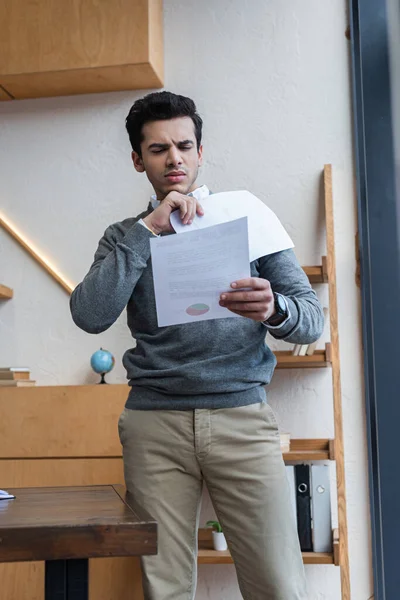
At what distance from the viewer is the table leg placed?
A: 113 cm

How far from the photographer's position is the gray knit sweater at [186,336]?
1600 mm

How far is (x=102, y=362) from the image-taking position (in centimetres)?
269

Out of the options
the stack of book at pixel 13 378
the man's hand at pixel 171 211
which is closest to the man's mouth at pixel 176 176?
the man's hand at pixel 171 211

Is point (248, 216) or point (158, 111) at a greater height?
point (158, 111)

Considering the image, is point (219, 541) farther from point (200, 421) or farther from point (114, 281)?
point (114, 281)

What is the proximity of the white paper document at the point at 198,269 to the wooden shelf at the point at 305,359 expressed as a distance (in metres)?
1.08

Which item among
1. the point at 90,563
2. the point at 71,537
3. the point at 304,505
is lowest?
the point at 90,563

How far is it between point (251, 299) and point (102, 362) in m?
1.34

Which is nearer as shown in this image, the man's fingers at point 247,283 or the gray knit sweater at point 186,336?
the man's fingers at point 247,283

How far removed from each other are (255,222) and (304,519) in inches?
49.5

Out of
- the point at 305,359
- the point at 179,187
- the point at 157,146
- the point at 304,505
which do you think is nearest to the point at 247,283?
the point at 179,187

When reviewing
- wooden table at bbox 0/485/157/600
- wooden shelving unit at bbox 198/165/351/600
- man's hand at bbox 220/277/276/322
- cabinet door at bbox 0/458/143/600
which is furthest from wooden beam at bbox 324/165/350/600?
wooden table at bbox 0/485/157/600

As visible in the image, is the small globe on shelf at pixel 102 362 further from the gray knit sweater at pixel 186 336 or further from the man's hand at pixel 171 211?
the man's hand at pixel 171 211

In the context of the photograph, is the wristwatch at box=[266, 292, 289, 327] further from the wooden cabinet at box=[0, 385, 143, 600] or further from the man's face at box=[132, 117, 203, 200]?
the wooden cabinet at box=[0, 385, 143, 600]
